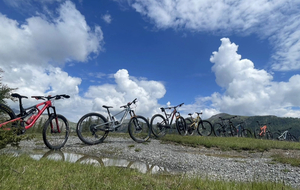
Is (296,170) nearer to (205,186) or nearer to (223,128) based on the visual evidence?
(205,186)

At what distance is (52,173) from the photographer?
3582mm

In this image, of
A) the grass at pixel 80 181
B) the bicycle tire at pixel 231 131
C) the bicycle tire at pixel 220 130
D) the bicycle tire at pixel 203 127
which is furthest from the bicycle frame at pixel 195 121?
the grass at pixel 80 181

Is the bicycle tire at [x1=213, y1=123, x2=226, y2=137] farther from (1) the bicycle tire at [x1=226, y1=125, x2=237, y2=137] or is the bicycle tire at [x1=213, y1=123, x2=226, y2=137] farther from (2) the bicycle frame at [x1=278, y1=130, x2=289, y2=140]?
(2) the bicycle frame at [x1=278, y1=130, x2=289, y2=140]

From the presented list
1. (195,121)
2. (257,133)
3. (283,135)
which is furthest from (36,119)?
(283,135)

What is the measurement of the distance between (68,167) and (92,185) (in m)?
1.47

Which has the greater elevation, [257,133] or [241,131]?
[241,131]

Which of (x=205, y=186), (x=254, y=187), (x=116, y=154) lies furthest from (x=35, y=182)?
(x=116, y=154)

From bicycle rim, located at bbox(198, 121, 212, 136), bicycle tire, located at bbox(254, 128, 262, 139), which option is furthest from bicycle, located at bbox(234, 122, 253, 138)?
bicycle rim, located at bbox(198, 121, 212, 136)

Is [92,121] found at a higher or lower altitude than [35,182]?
higher

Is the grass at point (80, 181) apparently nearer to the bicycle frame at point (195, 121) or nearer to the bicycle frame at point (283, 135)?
the bicycle frame at point (195, 121)

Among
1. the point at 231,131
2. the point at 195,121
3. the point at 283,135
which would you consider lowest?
the point at 283,135

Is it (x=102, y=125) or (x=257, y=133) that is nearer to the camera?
(x=102, y=125)

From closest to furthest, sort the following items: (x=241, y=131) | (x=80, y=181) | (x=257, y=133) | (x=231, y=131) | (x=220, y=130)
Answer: (x=80, y=181) < (x=220, y=130) < (x=231, y=131) < (x=241, y=131) < (x=257, y=133)

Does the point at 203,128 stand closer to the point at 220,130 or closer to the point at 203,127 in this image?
the point at 203,127
